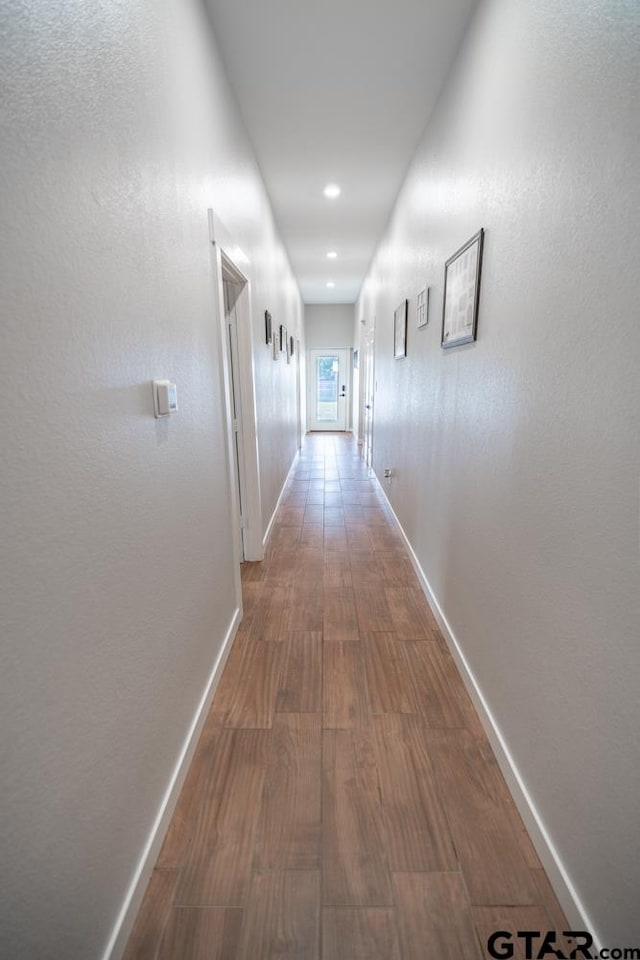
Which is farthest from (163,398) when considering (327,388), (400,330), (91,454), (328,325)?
(328,325)

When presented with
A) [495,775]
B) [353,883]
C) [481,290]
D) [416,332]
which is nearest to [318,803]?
[353,883]

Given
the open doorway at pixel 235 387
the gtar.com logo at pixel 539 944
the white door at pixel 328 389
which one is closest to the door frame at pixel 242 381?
the open doorway at pixel 235 387

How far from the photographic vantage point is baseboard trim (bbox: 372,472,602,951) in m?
0.99

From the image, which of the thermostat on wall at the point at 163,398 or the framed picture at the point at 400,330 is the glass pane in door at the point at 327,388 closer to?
the framed picture at the point at 400,330

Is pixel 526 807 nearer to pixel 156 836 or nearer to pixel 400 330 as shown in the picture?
pixel 156 836

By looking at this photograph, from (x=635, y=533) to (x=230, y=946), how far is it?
135 cm

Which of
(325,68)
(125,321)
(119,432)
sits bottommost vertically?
(119,432)

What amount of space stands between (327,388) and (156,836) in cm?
882

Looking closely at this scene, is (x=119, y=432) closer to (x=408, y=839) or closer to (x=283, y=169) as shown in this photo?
(x=408, y=839)

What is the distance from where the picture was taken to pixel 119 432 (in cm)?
96

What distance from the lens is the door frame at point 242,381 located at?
1.86 meters

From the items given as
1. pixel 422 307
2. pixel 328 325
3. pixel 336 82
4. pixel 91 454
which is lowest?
pixel 91 454

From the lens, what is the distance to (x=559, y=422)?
1068 mm

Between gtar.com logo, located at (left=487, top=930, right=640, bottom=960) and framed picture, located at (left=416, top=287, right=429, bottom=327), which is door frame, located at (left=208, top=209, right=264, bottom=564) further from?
gtar.com logo, located at (left=487, top=930, right=640, bottom=960)
